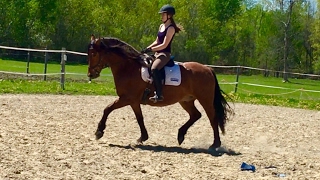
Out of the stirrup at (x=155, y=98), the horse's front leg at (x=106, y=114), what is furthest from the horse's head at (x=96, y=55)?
the stirrup at (x=155, y=98)

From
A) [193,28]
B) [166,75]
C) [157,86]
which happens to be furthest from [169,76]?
[193,28]

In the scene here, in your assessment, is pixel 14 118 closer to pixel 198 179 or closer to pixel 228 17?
pixel 198 179

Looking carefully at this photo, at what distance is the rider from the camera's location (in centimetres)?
873

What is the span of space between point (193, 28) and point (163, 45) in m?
59.1

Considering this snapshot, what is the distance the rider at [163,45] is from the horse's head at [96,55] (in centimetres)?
80

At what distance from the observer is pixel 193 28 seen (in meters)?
67.3

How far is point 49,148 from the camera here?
757 cm

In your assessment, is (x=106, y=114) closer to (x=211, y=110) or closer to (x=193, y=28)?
(x=211, y=110)

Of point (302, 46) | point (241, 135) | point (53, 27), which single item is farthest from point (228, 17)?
point (241, 135)

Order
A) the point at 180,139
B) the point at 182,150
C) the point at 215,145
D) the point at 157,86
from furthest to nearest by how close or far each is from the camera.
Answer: the point at 180,139
the point at 215,145
the point at 157,86
the point at 182,150

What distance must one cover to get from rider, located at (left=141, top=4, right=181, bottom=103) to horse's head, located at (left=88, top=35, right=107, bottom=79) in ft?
2.63

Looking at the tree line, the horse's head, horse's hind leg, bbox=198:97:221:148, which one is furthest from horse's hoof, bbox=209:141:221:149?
the tree line

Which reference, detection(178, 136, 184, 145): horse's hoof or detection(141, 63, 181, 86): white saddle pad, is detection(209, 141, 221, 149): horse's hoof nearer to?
detection(178, 136, 184, 145): horse's hoof

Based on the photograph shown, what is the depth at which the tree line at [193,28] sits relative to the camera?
55.7 m
